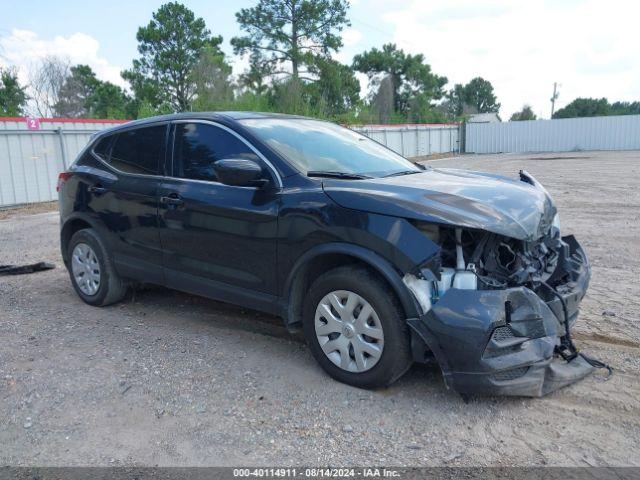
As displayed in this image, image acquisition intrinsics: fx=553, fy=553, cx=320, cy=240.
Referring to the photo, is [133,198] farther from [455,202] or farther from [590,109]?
[590,109]

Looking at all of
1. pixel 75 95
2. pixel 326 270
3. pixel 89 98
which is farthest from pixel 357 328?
pixel 89 98

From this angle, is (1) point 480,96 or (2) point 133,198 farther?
(1) point 480,96

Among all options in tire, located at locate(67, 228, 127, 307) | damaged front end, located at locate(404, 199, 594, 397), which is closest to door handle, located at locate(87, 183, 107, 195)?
tire, located at locate(67, 228, 127, 307)

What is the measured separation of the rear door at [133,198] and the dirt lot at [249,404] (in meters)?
0.58

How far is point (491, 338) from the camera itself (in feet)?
10.0

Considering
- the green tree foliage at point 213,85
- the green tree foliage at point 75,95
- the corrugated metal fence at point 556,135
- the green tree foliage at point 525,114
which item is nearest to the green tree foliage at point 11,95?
the green tree foliage at point 75,95

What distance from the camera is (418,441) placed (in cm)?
303

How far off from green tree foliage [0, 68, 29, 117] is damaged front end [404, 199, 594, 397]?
118 ft

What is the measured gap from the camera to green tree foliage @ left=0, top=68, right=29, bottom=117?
3384cm

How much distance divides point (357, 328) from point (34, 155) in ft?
46.0

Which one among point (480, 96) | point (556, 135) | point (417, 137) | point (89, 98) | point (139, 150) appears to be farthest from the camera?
point (480, 96)

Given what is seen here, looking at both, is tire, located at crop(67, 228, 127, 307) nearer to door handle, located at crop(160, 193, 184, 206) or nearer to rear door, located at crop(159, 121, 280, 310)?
rear door, located at crop(159, 121, 280, 310)

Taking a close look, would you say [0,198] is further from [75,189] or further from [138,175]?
[138,175]

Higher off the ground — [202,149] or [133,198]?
[202,149]
